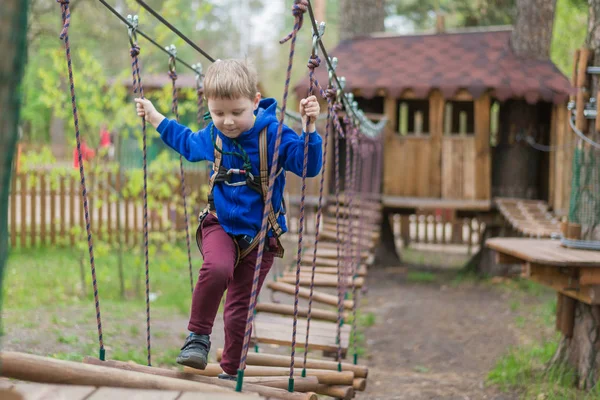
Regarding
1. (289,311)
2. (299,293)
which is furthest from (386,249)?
(289,311)

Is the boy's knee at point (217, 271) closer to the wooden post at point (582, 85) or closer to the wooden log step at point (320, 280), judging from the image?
the wooden log step at point (320, 280)

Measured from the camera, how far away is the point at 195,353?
2607mm

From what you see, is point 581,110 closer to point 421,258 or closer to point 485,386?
point 485,386

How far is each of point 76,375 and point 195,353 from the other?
653mm

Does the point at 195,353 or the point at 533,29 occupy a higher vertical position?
the point at 533,29

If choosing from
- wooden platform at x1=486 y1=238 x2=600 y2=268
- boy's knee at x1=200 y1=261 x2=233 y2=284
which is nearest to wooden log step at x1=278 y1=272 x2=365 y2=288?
wooden platform at x1=486 y1=238 x2=600 y2=268

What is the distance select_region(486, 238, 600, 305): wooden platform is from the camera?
4.41 m

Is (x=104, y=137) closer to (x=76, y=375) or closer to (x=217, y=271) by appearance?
(x=217, y=271)

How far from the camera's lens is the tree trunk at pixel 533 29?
35.8 ft

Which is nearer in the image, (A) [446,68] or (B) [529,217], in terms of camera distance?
(B) [529,217]

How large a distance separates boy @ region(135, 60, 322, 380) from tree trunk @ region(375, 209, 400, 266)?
939 centimetres

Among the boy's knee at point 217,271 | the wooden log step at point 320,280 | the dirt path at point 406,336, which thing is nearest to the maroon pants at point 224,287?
the boy's knee at point 217,271

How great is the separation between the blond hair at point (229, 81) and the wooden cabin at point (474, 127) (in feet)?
25.5

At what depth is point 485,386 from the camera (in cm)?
562
